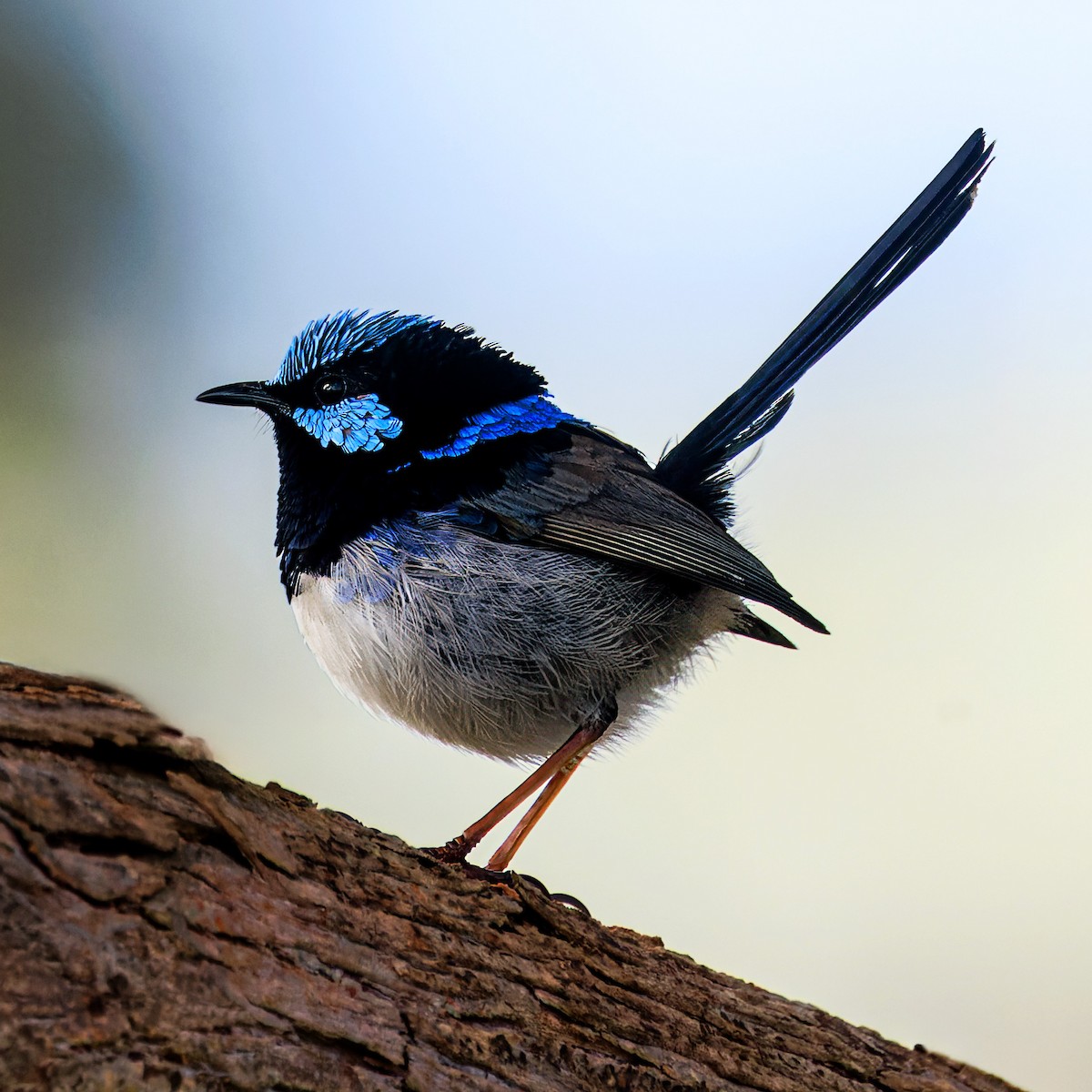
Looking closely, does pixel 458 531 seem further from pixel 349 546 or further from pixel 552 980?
pixel 552 980

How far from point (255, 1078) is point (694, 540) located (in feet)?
7.05

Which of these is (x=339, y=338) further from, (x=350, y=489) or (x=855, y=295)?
(x=855, y=295)

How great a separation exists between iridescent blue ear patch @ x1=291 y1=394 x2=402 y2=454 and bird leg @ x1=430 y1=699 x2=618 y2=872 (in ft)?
3.57

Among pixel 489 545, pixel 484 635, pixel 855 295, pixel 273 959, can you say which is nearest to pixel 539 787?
pixel 484 635

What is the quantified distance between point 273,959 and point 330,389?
1.98m

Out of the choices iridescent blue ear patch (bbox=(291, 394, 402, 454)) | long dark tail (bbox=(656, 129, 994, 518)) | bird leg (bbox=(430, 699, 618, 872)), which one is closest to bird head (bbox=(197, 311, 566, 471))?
iridescent blue ear patch (bbox=(291, 394, 402, 454))

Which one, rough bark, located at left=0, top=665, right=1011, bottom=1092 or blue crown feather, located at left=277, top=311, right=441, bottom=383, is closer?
rough bark, located at left=0, top=665, right=1011, bottom=1092

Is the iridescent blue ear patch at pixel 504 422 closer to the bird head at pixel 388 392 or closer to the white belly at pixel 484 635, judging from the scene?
the bird head at pixel 388 392

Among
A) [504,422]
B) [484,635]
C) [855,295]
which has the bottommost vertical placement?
[484,635]

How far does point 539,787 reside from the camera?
3461mm

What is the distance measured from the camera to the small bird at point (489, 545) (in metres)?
3.29

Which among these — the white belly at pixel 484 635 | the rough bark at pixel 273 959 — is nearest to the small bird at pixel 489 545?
the white belly at pixel 484 635

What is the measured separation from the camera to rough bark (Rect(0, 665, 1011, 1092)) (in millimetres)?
1763

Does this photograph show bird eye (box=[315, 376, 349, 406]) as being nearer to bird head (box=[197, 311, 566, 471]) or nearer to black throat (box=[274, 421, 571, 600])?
bird head (box=[197, 311, 566, 471])
